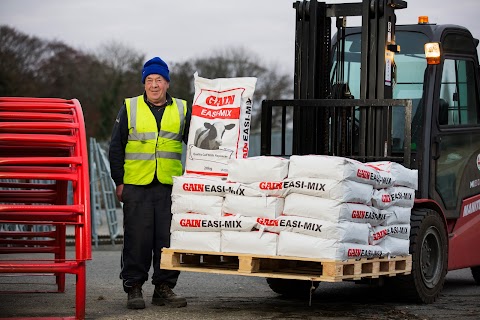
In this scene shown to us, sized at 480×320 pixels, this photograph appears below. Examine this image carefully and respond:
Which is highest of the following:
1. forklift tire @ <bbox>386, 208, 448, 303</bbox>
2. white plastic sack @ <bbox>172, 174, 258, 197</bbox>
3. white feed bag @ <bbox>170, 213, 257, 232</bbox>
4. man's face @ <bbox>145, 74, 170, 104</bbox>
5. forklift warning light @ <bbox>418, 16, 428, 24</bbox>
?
forklift warning light @ <bbox>418, 16, 428, 24</bbox>

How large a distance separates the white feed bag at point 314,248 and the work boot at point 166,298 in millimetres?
1146

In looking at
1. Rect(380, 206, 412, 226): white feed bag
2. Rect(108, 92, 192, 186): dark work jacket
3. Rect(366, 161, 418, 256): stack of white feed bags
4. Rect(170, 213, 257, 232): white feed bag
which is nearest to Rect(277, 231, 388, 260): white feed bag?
Rect(170, 213, 257, 232): white feed bag

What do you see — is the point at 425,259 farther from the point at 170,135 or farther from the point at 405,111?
the point at 170,135

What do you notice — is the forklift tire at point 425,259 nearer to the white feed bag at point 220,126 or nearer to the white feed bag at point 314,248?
the white feed bag at point 314,248

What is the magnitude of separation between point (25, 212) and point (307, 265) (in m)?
2.30

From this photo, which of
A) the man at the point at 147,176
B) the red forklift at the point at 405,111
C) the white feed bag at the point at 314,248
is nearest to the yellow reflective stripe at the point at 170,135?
the man at the point at 147,176

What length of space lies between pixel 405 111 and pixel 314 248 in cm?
188

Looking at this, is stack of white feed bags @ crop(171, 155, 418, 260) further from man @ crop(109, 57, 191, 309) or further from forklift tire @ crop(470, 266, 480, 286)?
forklift tire @ crop(470, 266, 480, 286)

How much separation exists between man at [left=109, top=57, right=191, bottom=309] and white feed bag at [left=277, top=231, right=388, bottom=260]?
122cm

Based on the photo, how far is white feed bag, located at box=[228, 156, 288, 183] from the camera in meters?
7.27

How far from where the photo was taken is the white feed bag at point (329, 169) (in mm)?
7086

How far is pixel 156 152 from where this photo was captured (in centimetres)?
797

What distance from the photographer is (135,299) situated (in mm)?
7820

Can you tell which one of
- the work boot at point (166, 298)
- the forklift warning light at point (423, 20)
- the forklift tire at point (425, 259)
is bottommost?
the work boot at point (166, 298)
